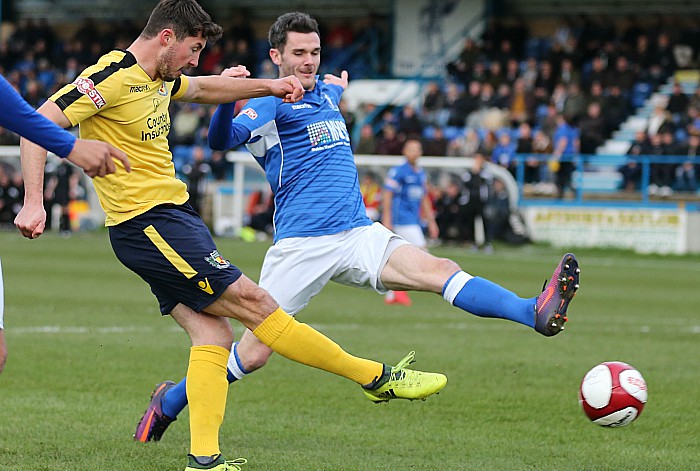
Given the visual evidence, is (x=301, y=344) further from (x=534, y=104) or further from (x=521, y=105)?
(x=521, y=105)

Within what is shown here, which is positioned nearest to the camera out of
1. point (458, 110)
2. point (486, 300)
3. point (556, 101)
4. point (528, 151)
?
point (486, 300)

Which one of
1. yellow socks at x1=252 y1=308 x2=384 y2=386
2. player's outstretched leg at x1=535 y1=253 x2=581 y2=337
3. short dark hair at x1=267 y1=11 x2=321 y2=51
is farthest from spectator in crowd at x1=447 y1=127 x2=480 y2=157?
yellow socks at x1=252 y1=308 x2=384 y2=386

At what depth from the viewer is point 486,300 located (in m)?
6.02

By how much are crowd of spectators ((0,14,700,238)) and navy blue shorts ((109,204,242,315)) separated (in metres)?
21.5

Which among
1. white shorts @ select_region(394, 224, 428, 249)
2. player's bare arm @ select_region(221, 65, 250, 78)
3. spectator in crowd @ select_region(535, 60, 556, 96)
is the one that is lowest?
white shorts @ select_region(394, 224, 428, 249)

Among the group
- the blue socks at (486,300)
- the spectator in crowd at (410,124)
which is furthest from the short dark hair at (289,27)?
the spectator in crowd at (410,124)

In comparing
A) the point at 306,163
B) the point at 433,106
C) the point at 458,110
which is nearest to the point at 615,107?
the point at 458,110

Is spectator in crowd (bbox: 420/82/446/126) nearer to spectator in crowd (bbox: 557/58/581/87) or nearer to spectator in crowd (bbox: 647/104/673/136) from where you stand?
spectator in crowd (bbox: 557/58/581/87)

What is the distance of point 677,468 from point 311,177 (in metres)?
2.64

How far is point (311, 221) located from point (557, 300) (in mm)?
1645

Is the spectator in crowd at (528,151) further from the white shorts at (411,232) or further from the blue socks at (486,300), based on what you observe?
the blue socks at (486,300)

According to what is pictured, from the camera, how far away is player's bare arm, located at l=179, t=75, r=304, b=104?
5746mm

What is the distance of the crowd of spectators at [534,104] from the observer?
26.7 m

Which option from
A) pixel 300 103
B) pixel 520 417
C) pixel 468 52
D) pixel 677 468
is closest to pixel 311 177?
pixel 300 103
